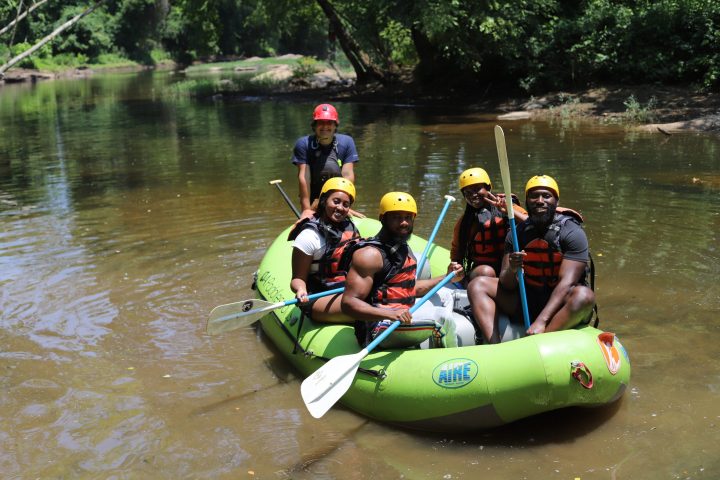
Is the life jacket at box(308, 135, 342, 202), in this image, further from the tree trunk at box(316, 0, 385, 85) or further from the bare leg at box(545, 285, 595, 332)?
the tree trunk at box(316, 0, 385, 85)

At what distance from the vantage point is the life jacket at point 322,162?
6609mm

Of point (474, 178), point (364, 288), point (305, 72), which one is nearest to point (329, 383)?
point (364, 288)

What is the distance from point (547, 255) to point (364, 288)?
1096mm

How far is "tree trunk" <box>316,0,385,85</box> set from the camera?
22.9m

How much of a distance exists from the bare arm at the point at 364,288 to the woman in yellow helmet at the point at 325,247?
539 mm

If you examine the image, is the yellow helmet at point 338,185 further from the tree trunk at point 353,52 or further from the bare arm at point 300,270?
the tree trunk at point 353,52

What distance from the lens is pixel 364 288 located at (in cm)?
456

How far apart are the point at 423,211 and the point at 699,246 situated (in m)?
3.03

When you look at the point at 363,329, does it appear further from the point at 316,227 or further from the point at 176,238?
the point at 176,238

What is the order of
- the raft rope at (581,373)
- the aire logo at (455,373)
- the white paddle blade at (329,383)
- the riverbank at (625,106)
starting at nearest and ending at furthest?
the raft rope at (581,373) → the aire logo at (455,373) → the white paddle blade at (329,383) → the riverbank at (625,106)

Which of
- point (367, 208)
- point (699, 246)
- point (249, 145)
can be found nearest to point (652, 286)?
point (699, 246)

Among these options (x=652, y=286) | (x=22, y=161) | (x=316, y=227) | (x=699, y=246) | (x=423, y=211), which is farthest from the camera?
(x=22, y=161)

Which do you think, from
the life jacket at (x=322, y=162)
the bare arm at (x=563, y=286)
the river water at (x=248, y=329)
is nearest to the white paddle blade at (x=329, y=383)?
the river water at (x=248, y=329)

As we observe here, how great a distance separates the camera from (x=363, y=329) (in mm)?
4746
